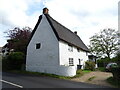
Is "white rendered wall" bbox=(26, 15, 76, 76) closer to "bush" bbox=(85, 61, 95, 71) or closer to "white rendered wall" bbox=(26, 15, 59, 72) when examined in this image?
"white rendered wall" bbox=(26, 15, 59, 72)

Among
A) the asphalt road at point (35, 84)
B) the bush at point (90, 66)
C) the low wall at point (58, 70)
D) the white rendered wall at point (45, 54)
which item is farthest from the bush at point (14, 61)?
the bush at point (90, 66)

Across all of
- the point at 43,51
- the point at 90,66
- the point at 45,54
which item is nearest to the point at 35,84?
the point at 45,54

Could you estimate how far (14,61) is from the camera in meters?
22.8

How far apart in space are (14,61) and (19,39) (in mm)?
6867

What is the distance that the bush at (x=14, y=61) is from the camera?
2245cm

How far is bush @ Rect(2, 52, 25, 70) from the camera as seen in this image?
22453 millimetres

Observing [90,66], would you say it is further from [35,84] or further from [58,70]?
[35,84]

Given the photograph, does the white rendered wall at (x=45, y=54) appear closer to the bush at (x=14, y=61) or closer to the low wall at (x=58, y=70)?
the low wall at (x=58, y=70)

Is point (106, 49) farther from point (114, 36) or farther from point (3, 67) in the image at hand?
point (3, 67)

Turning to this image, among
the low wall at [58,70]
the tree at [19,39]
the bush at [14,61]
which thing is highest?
the tree at [19,39]

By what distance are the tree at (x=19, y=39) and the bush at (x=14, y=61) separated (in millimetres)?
3809

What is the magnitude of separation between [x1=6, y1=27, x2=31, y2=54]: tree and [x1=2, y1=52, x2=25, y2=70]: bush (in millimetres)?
3809

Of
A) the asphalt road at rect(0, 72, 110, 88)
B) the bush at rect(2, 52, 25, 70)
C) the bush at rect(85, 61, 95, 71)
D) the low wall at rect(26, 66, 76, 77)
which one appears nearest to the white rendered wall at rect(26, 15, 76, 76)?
the low wall at rect(26, 66, 76, 77)

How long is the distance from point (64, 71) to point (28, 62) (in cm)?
737
